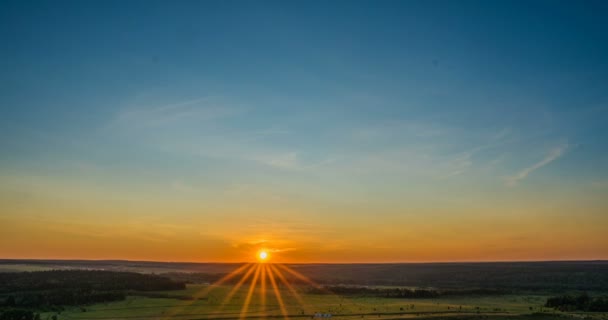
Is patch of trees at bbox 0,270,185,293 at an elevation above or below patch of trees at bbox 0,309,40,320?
above

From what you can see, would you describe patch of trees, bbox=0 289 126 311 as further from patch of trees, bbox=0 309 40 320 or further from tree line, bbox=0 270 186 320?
patch of trees, bbox=0 309 40 320

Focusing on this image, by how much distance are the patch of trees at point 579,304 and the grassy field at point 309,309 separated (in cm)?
278

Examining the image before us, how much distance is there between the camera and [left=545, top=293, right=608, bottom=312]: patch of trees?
261 ft

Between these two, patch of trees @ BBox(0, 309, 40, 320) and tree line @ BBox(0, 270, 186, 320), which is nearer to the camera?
patch of trees @ BBox(0, 309, 40, 320)

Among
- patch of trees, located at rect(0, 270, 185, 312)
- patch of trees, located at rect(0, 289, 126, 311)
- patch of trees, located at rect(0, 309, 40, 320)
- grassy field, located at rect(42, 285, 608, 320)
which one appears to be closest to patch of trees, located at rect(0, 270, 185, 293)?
patch of trees, located at rect(0, 270, 185, 312)

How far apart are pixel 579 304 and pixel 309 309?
44973 mm

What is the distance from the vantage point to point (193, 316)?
74438 mm

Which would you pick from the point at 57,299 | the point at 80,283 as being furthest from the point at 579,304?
the point at 80,283

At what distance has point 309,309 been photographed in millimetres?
84062

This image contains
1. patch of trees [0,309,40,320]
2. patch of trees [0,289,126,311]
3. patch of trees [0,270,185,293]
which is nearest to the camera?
patch of trees [0,309,40,320]

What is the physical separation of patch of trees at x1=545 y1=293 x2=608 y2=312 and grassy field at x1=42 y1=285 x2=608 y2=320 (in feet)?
9.11

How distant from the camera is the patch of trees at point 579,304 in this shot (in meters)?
79.4

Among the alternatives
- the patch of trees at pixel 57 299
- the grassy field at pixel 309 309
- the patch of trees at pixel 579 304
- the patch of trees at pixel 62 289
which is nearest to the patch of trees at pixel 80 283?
the patch of trees at pixel 62 289

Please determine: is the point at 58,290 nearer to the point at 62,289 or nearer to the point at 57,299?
the point at 62,289
